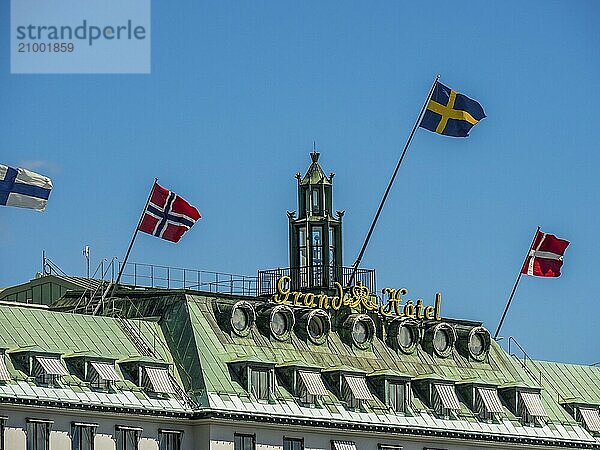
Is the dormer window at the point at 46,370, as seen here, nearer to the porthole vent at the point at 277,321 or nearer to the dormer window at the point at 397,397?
the porthole vent at the point at 277,321

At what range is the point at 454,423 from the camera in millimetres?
194250

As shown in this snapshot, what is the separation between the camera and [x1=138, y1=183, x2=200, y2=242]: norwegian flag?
18612 centimetres

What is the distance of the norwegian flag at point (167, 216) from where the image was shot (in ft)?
611

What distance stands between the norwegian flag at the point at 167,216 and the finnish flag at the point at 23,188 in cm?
973

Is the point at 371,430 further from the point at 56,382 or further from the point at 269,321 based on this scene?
the point at 56,382

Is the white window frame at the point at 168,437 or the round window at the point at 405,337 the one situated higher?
the round window at the point at 405,337

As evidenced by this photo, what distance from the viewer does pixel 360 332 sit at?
19450cm

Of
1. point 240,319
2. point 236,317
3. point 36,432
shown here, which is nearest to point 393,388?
point 240,319

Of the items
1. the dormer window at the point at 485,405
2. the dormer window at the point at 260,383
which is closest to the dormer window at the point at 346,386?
the dormer window at the point at 260,383

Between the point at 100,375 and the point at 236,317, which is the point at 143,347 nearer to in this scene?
the point at 236,317

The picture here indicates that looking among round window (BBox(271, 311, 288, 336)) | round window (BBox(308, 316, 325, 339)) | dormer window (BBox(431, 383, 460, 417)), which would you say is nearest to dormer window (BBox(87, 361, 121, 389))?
→ round window (BBox(271, 311, 288, 336))

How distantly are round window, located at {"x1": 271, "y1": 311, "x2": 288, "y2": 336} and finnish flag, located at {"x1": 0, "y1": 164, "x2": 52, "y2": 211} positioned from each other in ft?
64.1

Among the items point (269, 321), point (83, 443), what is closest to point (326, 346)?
point (269, 321)

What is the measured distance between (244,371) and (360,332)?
1604 centimetres
